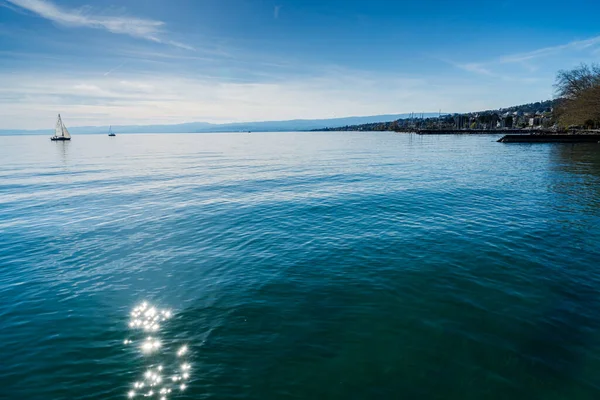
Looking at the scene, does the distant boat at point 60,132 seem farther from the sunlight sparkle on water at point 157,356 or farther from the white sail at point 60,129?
the sunlight sparkle on water at point 157,356

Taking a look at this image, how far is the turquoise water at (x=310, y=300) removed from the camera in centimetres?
721

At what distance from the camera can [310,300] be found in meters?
10.5

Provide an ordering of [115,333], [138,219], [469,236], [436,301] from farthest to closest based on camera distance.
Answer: [138,219] < [469,236] < [436,301] < [115,333]

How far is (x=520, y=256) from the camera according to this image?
45.0 feet

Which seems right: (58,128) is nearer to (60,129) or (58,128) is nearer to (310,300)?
(60,129)

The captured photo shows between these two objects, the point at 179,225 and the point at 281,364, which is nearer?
the point at 281,364

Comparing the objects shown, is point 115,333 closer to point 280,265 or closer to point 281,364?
point 281,364

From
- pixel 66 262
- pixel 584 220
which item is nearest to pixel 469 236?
pixel 584 220

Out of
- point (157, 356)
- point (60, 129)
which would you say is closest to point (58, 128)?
point (60, 129)

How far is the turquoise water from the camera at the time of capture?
7.21 metres

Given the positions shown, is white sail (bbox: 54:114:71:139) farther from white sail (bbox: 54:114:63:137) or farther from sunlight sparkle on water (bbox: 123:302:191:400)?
sunlight sparkle on water (bbox: 123:302:191:400)

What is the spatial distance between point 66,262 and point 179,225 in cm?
622

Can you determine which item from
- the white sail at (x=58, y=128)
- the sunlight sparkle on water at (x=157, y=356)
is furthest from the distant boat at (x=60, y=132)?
the sunlight sparkle on water at (x=157, y=356)

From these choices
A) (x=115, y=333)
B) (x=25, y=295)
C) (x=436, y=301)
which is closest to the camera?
(x=115, y=333)
